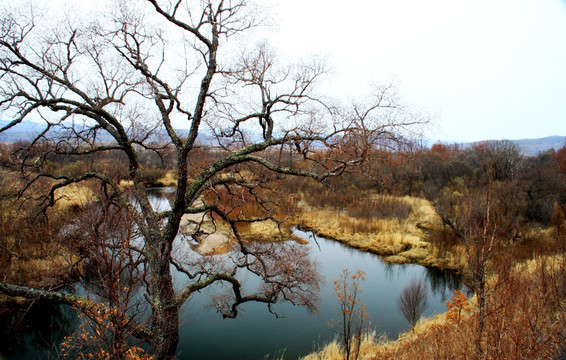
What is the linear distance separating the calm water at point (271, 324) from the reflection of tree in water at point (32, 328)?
3 centimetres

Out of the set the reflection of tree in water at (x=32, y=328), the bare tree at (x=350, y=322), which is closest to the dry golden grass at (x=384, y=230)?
the bare tree at (x=350, y=322)

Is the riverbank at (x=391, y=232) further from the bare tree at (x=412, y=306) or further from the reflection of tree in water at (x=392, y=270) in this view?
the bare tree at (x=412, y=306)

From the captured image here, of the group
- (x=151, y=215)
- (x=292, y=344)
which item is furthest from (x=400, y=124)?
(x=292, y=344)

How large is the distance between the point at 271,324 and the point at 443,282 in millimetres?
8312

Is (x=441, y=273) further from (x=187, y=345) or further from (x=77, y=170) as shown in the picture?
(x=77, y=170)

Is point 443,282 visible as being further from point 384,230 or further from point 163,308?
point 163,308

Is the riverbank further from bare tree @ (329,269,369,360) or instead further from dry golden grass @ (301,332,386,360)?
dry golden grass @ (301,332,386,360)

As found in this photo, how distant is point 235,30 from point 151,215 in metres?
4.76

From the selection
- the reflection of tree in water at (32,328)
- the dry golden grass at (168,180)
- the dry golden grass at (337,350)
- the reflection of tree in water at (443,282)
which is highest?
the dry golden grass at (168,180)

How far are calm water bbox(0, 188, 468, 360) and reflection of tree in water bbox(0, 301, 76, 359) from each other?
31 millimetres

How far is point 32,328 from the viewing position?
413 inches

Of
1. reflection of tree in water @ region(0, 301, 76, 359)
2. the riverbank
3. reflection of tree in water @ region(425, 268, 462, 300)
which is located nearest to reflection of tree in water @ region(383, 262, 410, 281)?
the riverbank

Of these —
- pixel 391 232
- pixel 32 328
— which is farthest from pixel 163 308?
pixel 391 232

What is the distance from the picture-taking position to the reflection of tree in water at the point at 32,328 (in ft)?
31.0
